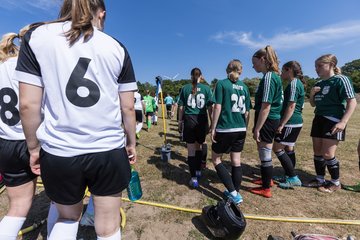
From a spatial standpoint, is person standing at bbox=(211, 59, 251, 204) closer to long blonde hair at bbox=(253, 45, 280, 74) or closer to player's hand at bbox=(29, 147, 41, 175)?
long blonde hair at bbox=(253, 45, 280, 74)

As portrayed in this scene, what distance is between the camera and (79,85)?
1.35m

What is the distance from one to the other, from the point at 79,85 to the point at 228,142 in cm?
257

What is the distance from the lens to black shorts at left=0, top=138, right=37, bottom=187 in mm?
1949

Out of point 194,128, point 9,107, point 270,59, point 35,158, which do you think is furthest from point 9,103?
point 270,59

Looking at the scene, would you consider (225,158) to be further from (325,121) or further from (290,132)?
(325,121)

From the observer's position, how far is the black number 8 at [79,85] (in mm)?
1331

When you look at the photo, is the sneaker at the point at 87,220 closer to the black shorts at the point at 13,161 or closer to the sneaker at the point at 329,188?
the black shorts at the point at 13,161

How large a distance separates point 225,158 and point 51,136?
17.2 feet

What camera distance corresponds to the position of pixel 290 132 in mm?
4195

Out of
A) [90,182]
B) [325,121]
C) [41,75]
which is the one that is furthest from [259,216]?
[41,75]

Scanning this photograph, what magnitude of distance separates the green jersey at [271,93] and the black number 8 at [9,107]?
119 inches

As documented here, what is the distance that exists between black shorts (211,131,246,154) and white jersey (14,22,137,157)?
2.29 m

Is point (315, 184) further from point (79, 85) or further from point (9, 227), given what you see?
point (9, 227)

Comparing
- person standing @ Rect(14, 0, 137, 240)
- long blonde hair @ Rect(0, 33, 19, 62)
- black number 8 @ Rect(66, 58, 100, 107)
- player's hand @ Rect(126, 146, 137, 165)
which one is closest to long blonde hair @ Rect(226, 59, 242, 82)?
player's hand @ Rect(126, 146, 137, 165)
